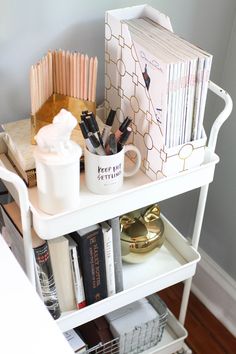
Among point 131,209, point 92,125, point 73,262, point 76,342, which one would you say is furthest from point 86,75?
point 76,342

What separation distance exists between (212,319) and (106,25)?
3.42ft

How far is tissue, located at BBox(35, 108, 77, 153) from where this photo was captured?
817mm

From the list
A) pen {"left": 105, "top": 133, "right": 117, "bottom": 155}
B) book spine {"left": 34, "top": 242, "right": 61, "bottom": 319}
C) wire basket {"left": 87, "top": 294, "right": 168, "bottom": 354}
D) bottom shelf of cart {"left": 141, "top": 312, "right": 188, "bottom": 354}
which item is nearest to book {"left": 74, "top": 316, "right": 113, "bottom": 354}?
wire basket {"left": 87, "top": 294, "right": 168, "bottom": 354}

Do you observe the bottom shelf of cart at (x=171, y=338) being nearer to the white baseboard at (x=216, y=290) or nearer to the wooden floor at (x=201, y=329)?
the wooden floor at (x=201, y=329)

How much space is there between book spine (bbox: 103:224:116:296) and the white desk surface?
278mm

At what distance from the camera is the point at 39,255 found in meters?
0.97

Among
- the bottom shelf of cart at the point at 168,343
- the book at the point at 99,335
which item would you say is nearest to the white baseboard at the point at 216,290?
the bottom shelf of cart at the point at 168,343

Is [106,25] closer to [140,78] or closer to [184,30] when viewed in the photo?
[140,78]

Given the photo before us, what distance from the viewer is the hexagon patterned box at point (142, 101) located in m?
0.96

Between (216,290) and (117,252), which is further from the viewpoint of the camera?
(216,290)

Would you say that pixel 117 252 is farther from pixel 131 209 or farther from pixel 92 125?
pixel 92 125

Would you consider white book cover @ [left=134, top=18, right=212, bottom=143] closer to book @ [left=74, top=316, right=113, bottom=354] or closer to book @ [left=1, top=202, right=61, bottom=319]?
book @ [left=1, top=202, right=61, bottom=319]

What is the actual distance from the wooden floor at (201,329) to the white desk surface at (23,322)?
3.02 feet

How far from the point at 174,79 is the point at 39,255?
16.9 inches
